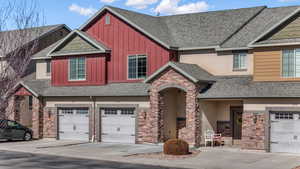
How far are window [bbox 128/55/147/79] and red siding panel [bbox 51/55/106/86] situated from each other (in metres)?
2.06

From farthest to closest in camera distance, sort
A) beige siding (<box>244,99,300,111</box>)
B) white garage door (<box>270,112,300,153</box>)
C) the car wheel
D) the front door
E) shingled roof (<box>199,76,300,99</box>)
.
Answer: the car wheel → the front door → shingled roof (<box>199,76,300,99</box>) → white garage door (<box>270,112,300,153</box>) → beige siding (<box>244,99,300,111</box>)

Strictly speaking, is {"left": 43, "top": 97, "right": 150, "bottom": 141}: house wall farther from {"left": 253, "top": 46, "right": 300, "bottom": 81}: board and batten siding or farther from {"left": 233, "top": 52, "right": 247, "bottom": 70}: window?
{"left": 253, "top": 46, "right": 300, "bottom": 81}: board and batten siding

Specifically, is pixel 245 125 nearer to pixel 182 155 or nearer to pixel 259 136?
pixel 259 136

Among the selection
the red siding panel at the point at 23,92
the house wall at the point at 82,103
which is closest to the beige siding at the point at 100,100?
the house wall at the point at 82,103

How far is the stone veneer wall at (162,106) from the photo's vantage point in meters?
29.1

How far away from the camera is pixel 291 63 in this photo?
27.0m

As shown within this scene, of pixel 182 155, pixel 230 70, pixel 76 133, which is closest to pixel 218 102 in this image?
pixel 230 70

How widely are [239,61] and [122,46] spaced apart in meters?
8.62

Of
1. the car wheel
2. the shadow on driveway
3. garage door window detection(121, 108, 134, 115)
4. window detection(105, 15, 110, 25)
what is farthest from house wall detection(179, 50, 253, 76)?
the car wheel

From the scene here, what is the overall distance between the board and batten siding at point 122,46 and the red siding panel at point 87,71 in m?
0.56

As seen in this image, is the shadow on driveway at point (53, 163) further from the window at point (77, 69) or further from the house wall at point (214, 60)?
the house wall at point (214, 60)

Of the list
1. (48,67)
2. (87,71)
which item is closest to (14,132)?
(87,71)

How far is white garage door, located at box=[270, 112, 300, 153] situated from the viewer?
25984 millimetres

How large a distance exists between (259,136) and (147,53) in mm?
10424
